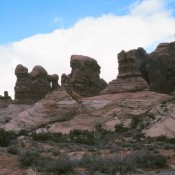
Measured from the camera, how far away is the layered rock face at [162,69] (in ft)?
190

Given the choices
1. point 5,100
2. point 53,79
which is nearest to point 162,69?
point 53,79

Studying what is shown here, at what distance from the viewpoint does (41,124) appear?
47.6m

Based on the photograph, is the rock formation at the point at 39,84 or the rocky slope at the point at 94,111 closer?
the rocky slope at the point at 94,111

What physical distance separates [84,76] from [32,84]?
40.8 feet

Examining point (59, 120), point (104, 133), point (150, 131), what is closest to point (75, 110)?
point (59, 120)

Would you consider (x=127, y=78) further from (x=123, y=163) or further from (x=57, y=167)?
(x=57, y=167)

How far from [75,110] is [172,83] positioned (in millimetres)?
15754

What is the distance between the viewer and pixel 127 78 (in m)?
52.9

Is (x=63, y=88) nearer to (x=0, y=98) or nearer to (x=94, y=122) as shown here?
(x=94, y=122)

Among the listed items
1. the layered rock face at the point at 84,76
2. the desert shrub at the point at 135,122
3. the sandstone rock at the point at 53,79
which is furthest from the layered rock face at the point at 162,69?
the sandstone rock at the point at 53,79

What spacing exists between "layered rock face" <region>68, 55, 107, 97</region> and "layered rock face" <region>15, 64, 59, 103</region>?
9389mm

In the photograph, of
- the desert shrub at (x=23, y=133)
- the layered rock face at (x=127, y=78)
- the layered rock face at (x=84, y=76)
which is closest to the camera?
the desert shrub at (x=23, y=133)

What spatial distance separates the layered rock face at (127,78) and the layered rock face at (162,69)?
20.8 feet

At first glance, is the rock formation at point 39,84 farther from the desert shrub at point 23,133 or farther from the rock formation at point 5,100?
the desert shrub at point 23,133
